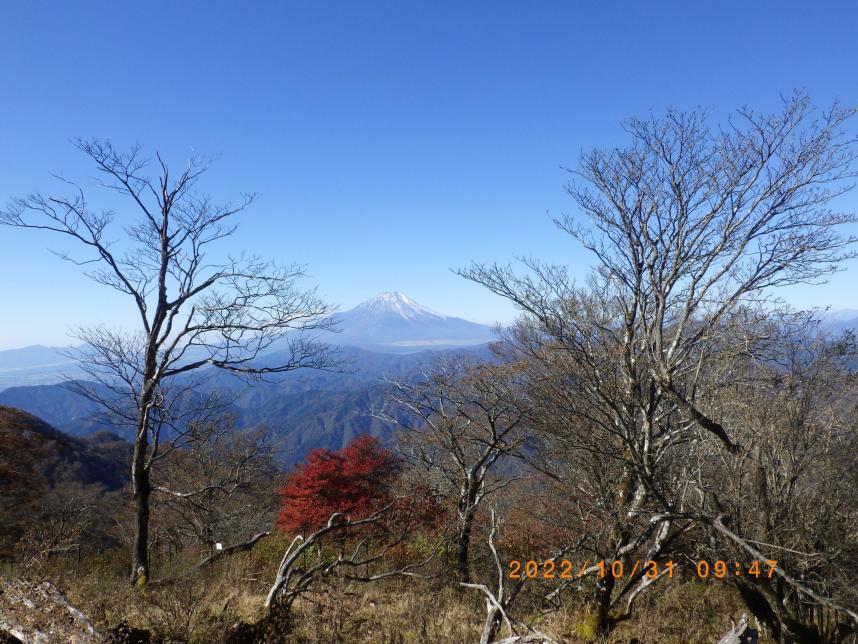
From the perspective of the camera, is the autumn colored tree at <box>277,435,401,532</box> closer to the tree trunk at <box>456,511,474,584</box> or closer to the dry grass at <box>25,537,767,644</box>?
the tree trunk at <box>456,511,474,584</box>

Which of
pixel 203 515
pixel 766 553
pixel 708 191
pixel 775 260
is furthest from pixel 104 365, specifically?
pixel 203 515

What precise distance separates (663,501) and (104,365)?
26.8 ft

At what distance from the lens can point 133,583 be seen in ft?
21.2

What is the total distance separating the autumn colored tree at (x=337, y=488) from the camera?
15.7 metres

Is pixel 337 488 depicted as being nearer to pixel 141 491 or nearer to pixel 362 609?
pixel 141 491

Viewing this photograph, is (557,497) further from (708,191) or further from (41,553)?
(41,553)

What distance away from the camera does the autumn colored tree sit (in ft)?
51.6

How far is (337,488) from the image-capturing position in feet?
54.6

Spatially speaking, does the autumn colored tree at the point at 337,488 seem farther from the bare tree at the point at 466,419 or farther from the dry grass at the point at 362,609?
the dry grass at the point at 362,609

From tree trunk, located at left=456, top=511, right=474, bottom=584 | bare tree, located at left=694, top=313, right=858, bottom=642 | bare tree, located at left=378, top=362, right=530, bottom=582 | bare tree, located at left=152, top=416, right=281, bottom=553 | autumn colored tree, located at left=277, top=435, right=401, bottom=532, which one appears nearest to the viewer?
bare tree, located at left=694, top=313, right=858, bottom=642

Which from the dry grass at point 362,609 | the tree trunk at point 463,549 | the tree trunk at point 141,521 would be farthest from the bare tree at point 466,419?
the tree trunk at point 141,521

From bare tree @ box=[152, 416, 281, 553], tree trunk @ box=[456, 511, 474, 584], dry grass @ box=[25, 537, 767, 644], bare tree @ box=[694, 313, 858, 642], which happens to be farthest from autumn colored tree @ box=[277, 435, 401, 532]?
bare tree @ box=[694, 313, 858, 642]

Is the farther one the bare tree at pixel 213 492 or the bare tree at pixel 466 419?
the bare tree at pixel 213 492

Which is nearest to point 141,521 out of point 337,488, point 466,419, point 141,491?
point 141,491
